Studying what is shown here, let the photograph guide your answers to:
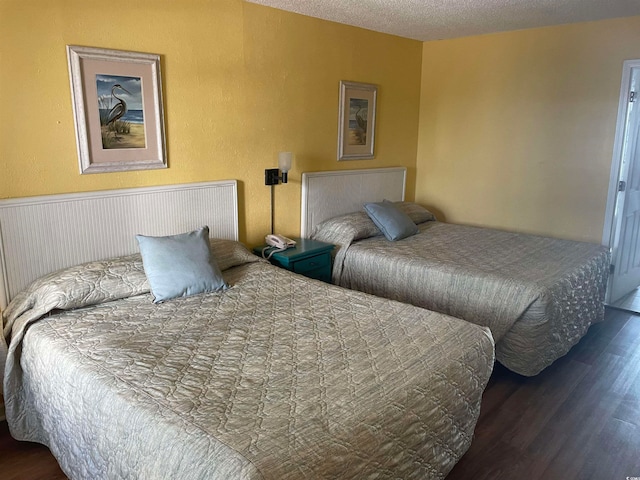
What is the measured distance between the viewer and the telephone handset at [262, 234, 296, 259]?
356cm

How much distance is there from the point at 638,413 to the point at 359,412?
6.50ft

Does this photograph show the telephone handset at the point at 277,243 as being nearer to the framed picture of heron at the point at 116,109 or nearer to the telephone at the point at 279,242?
the telephone at the point at 279,242

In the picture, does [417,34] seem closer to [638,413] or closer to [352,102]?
[352,102]

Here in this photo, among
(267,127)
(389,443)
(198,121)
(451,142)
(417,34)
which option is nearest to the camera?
(389,443)

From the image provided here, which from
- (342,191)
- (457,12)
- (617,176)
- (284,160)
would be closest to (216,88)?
(284,160)

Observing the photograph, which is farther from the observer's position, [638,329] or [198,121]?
[638,329]

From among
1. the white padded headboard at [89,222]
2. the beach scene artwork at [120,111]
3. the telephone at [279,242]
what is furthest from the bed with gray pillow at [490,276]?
the beach scene artwork at [120,111]

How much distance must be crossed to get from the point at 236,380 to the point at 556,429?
1789 millimetres

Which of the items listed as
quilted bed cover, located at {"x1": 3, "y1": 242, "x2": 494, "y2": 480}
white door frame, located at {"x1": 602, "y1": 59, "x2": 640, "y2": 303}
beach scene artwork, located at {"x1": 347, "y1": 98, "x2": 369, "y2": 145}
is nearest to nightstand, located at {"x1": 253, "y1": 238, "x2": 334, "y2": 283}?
quilted bed cover, located at {"x1": 3, "y1": 242, "x2": 494, "y2": 480}

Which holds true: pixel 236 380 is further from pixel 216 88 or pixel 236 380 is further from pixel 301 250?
pixel 216 88

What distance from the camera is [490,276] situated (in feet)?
10.1

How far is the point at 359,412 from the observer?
1.60 m

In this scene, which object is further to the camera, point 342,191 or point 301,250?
Answer: point 342,191

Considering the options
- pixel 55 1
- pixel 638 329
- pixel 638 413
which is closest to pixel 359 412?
pixel 638 413
